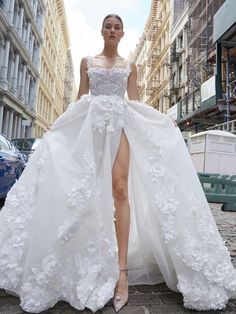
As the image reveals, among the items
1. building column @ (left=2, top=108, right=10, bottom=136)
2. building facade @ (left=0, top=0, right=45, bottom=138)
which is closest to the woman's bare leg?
A: building facade @ (left=0, top=0, right=45, bottom=138)

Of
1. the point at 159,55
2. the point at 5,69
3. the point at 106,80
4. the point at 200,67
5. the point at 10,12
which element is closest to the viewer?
the point at 106,80

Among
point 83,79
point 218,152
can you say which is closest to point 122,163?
point 83,79

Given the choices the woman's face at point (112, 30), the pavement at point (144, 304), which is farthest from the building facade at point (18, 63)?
the pavement at point (144, 304)

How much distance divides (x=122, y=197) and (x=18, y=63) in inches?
1225

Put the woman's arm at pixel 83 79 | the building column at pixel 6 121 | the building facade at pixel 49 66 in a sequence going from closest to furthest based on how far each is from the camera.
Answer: the woman's arm at pixel 83 79 < the building column at pixel 6 121 < the building facade at pixel 49 66

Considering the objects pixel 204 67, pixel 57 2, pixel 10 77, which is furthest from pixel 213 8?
pixel 57 2

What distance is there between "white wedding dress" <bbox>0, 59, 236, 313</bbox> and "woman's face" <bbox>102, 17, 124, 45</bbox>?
28cm

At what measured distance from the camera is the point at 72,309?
6.96 ft

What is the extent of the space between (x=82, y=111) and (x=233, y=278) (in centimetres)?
162

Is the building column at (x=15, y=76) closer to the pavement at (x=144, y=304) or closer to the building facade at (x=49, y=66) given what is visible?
the building facade at (x=49, y=66)

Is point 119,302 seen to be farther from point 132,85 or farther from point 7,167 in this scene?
point 7,167

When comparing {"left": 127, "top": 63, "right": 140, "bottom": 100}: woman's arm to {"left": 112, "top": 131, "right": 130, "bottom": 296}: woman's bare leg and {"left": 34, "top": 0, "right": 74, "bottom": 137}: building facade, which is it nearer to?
{"left": 112, "top": 131, "right": 130, "bottom": 296}: woman's bare leg

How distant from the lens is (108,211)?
2.46 meters

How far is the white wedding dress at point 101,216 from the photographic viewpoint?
215 cm
